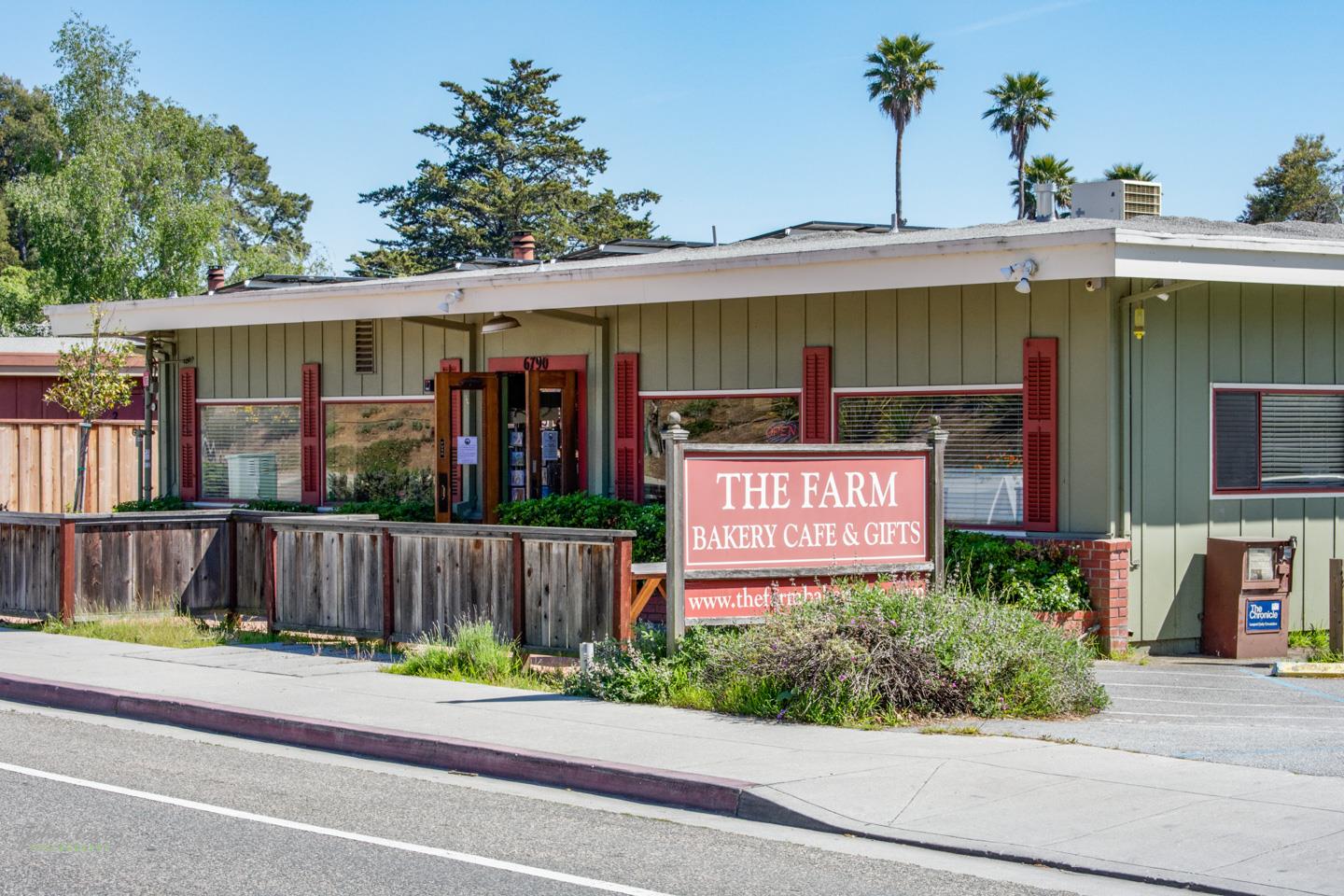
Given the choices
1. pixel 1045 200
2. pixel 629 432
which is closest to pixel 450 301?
pixel 629 432

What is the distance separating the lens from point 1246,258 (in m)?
→ 13.7

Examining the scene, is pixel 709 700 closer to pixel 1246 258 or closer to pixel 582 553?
pixel 582 553

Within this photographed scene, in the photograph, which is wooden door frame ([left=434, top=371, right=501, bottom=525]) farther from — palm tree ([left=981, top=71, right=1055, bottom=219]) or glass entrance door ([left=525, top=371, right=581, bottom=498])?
palm tree ([left=981, top=71, right=1055, bottom=219])

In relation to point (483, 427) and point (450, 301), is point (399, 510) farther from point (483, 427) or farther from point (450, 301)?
point (450, 301)

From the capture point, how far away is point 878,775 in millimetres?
8508

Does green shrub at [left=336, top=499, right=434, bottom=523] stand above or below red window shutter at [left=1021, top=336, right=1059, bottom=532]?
below

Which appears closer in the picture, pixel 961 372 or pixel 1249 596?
pixel 1249 596

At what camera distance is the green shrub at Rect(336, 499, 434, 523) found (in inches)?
769

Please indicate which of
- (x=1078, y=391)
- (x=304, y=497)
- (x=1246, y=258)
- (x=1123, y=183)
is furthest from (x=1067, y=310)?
(x=304, y=497)

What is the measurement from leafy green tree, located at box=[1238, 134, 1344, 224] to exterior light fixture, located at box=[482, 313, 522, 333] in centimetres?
4640

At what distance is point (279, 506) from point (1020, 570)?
11122mm

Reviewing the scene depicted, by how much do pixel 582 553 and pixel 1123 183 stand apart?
9.82 metres

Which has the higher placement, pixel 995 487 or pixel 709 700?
pixel 995 487

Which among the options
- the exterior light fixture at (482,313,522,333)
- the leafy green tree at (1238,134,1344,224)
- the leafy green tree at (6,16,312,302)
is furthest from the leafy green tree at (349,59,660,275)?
the exterior light fixture at (482,313,522,333)
